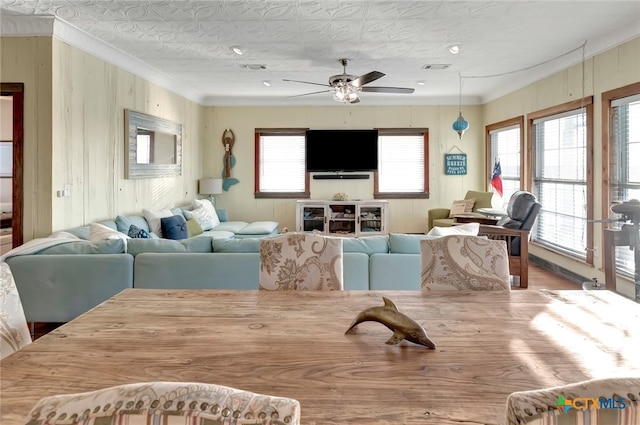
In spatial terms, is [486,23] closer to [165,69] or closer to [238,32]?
[238,32]

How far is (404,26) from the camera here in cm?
395

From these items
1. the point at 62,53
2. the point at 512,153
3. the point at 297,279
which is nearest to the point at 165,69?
the point at 62,53

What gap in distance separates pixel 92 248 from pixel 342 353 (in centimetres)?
262

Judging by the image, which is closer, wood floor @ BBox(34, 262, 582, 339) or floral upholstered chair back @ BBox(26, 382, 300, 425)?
floral upholstered chair back @ BBox(26, 382, 300, 425)

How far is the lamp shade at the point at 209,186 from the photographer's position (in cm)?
736

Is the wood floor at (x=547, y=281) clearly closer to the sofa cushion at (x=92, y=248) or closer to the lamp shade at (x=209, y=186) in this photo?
the sofa cushion at (x=92, y=248)

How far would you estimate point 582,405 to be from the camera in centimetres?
59

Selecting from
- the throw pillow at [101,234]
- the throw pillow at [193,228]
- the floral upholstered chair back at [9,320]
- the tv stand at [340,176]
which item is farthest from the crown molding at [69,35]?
the tv stand at [340,176]

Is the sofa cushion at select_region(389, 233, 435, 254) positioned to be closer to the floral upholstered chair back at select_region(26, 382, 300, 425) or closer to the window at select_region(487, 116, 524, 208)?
the floral upholstered chair back at select_region(26, 382, 300, 425)

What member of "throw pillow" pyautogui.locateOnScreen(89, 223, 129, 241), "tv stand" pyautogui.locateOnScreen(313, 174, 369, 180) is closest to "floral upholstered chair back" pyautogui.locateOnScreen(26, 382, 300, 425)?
"throw pillow" pyautogui.locateOnScreen(89, 223, 129, 241)

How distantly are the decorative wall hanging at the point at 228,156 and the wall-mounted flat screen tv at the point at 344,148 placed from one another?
56.3 inches

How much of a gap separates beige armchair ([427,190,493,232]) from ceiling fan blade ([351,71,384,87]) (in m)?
2.82

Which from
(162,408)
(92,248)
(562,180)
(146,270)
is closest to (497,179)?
(562,180)

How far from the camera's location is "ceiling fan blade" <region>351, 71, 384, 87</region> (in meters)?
4.32
